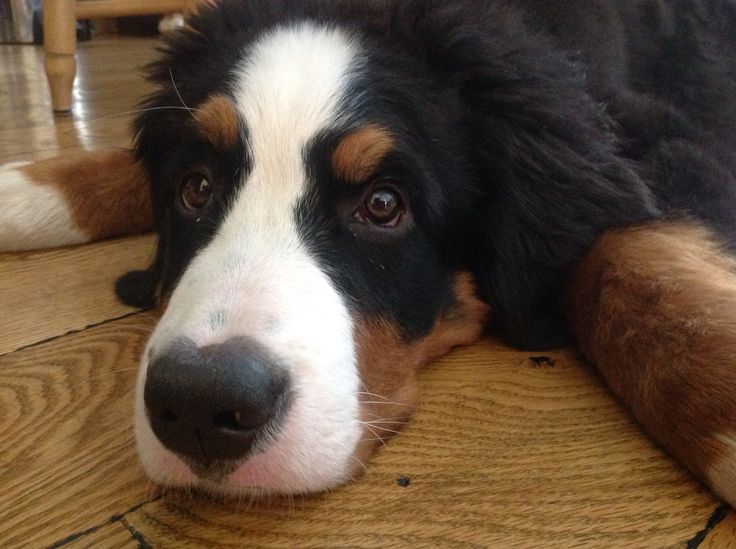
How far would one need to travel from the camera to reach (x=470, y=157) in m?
1.35

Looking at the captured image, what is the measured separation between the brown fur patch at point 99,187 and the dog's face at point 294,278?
366 millimetres

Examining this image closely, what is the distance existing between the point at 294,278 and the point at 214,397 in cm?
27

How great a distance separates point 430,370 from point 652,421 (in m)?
0.38

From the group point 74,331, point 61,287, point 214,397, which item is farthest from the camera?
point 61,287

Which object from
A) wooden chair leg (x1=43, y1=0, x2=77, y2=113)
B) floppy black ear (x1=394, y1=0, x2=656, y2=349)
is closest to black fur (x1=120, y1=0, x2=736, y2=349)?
floppy black ear (x1=394, y1=0, x2=656, y2=349)

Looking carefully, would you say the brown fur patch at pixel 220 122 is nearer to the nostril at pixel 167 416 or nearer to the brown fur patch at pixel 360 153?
the brown fur patch at pixel 360 153

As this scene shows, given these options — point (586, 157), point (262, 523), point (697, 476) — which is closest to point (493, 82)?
point (586, 157)

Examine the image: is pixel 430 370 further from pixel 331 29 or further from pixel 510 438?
pixel 331 29

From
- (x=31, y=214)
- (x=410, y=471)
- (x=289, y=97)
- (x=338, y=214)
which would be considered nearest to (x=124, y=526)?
(x=410, y=471)

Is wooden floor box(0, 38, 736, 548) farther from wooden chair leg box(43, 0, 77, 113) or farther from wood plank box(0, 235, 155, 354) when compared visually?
wooden chair leg box(43, 0, 77, 113)

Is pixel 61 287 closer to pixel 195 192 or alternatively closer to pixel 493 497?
pixel 195 192

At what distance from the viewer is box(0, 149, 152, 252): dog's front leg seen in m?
1.74

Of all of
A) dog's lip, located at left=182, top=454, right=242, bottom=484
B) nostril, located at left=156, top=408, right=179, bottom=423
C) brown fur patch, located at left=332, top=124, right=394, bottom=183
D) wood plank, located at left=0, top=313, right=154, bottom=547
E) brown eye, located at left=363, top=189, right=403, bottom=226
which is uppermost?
brown fur patch, located at left=332, top=124, right=394, bottom=183

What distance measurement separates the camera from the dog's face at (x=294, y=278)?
3.03 feet
